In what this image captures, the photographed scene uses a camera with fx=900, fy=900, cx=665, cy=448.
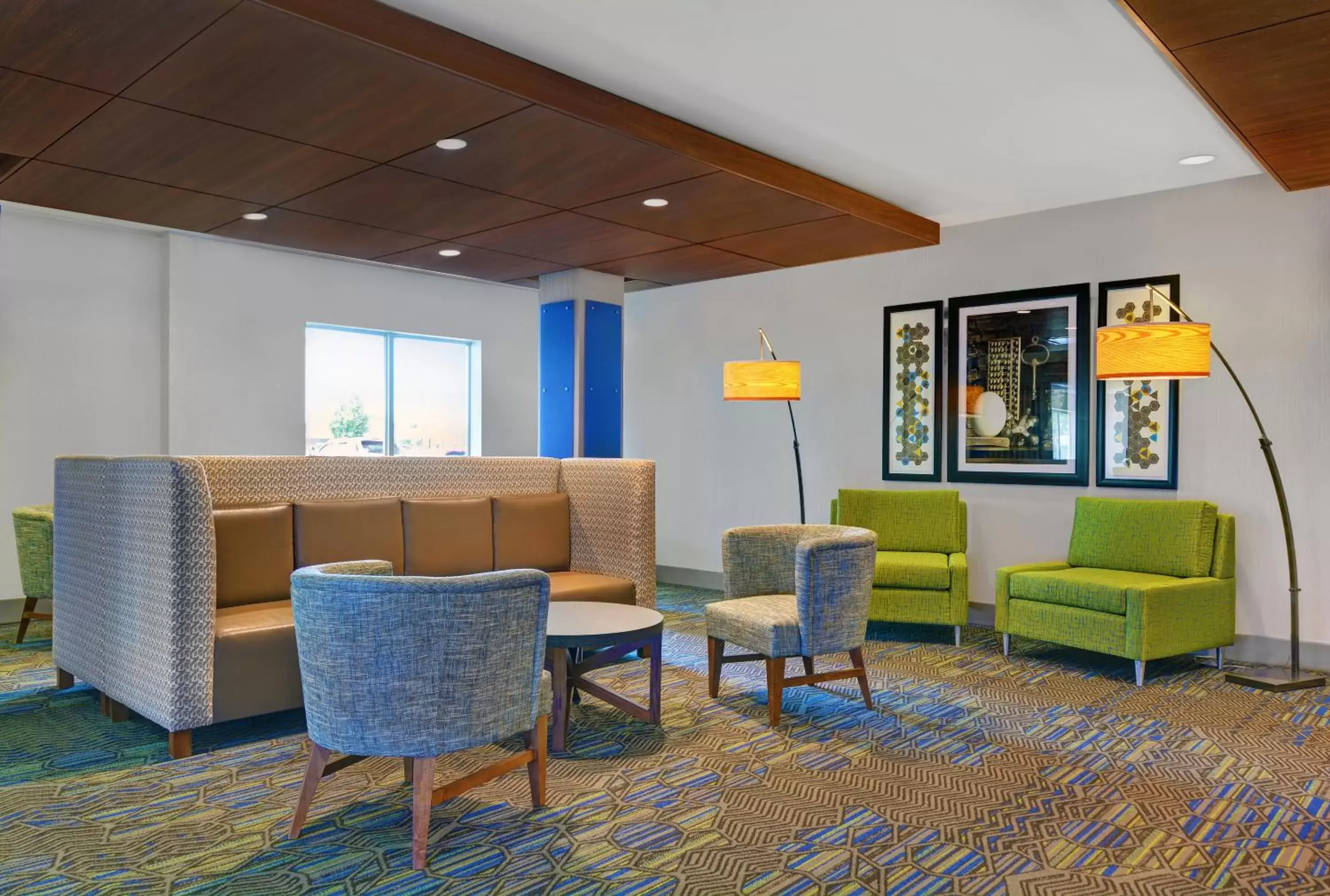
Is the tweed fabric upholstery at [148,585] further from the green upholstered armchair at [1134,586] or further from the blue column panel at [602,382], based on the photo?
the green upholstered armchair at [1134,586]

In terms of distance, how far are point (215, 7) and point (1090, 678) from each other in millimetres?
4888

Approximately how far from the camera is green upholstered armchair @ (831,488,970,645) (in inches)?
217

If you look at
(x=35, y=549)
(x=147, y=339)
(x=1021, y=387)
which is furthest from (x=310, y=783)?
(x=147, y=339)

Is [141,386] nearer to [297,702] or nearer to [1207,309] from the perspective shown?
[297,702]

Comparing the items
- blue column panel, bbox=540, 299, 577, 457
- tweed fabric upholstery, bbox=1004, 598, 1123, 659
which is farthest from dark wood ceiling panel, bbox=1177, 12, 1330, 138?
blue column panel, bbox=540, 299, 577, 457

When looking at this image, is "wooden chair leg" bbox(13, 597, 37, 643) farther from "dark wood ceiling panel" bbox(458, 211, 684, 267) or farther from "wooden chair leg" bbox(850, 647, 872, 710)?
"wooden chair leg" bbox(850, 647, 872, 710)

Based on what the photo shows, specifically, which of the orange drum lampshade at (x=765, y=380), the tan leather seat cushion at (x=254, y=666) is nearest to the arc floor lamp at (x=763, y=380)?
the orange drum lampshade at (x=765, y=380)

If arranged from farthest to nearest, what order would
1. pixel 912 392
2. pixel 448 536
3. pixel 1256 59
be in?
pixel 912 392, pixel 448 536, pixel 1256 59

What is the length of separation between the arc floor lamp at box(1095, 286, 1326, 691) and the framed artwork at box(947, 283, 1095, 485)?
3.48 feet

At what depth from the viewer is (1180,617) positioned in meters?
4.70

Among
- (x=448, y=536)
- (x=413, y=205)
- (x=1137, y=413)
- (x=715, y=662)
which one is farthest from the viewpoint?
(x=1137, y=413)

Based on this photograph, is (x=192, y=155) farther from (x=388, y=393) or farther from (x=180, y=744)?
(x=388, y=393)

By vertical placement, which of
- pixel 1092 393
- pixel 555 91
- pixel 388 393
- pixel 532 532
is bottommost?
pixel 532 532

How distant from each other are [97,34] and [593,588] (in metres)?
3.16
